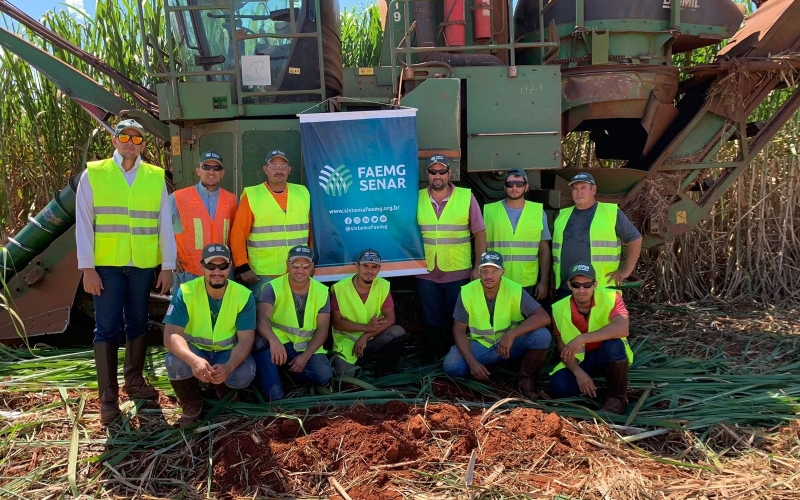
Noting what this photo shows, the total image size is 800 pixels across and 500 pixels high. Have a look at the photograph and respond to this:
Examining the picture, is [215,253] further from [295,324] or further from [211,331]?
[295,324]

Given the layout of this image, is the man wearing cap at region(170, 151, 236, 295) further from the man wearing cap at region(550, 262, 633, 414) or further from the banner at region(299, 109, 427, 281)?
the man wearing cap at region(550, 262, 633, 414)

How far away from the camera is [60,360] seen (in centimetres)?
510

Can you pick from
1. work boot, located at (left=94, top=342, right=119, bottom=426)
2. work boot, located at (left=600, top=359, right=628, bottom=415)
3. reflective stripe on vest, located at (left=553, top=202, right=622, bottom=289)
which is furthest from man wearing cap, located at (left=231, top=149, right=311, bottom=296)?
work boot, located at (left=600, top=359, right=628, bottom=415)

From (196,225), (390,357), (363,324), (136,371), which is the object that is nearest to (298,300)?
(363,324)

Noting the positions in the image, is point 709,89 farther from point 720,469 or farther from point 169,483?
point 169,483

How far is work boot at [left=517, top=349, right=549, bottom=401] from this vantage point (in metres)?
4.57

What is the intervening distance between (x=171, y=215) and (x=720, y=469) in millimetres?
3772

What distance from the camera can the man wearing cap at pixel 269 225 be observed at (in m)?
4.72

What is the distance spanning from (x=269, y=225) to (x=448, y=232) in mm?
1372

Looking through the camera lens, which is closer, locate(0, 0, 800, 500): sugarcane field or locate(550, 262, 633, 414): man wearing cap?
locate(0, 0, 800, 500): sugarcane field

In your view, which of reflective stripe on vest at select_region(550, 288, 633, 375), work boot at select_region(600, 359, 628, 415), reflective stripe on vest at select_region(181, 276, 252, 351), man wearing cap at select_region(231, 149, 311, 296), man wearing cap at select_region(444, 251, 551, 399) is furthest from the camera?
man wearing cap at select_region(231, 149, 311, 296)

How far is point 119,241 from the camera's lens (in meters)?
4.18

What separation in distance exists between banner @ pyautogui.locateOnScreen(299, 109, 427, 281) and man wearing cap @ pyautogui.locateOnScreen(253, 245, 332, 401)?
20.0 inches

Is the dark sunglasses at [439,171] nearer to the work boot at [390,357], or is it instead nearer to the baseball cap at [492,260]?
the baseball cap at [492,260]
